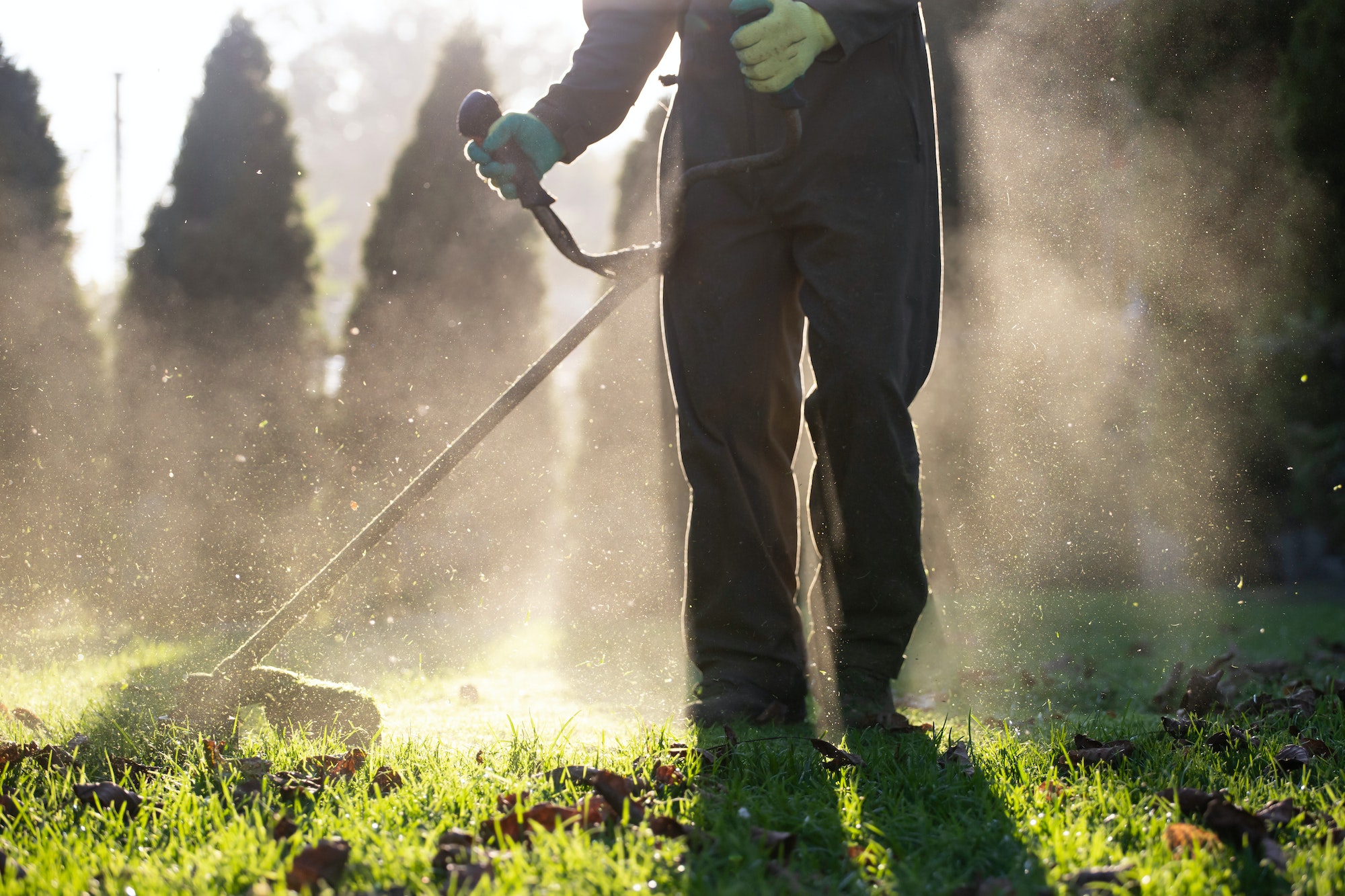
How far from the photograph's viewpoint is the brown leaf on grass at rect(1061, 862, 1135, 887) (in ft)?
4.00

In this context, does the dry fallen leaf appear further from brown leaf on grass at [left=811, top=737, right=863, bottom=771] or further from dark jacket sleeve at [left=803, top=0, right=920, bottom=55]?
dark jacket sleeve at [left=803, top=0, right=920, bottom=55]

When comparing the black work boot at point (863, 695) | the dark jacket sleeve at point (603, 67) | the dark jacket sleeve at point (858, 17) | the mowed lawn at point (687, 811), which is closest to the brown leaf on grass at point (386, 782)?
the mowed lawn at point (687, 811)

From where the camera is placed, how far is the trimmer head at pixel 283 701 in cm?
222

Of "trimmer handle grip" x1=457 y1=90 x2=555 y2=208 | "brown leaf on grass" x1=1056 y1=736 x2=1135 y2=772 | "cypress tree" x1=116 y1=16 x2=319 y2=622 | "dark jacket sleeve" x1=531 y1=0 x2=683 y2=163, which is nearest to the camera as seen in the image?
"brown leaf on grass" x1=1056 y1=736 x2=1135 y2=772

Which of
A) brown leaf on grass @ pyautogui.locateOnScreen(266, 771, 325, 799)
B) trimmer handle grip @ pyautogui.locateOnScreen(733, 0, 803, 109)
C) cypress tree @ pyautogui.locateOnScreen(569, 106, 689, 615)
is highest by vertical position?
cypress tree @ pyautogui.locateOnScreen(569, 106, 689, 615)

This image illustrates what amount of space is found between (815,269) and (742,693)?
95 cm

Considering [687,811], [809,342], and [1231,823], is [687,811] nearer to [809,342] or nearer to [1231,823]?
[1231,823]

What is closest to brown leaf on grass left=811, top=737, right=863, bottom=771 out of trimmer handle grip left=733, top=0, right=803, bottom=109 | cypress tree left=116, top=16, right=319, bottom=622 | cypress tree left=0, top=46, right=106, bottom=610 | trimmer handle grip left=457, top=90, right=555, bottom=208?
trimmer handle grip left=733, top=0, right=803, bottom=109

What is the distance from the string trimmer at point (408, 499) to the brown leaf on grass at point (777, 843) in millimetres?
1049

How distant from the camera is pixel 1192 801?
4.84ft

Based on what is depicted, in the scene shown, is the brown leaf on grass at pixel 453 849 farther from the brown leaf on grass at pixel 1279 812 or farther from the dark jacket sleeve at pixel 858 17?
the dark jacket sleeve at pixel 858 17

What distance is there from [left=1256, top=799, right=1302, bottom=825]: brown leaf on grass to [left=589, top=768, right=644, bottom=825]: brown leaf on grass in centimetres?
82

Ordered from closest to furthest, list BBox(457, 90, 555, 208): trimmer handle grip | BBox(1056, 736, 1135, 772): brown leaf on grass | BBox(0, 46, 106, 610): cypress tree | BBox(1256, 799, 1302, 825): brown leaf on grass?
BBox(1256, 799, 1302, 825): brown leaf on grass
BBox(1056, 736, 1135, 772): brown leaf on grass
BBox(457, 90, 555, 208): trimmer handle grip
BBox(0, 46, 106, 610): cypress tree

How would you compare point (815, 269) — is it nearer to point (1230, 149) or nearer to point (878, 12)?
point (878, 12)
